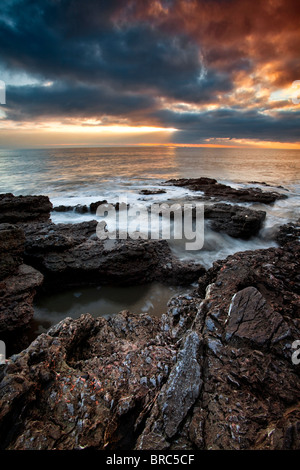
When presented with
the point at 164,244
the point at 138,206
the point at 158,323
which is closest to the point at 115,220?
the point at 138,206

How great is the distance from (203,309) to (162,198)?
13.6 m

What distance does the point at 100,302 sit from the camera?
618 centimetres

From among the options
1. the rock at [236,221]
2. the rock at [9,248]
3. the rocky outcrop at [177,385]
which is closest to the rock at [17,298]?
the rock at [9,248]

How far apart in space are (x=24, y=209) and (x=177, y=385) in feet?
32.6

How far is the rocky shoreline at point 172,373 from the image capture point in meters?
2.12

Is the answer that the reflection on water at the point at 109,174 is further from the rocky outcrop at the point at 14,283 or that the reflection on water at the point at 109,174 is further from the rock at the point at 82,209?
the rocky outcrop at the point at 14,283

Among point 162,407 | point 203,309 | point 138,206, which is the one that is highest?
point 138,206

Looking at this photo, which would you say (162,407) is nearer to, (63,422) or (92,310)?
(63,422)

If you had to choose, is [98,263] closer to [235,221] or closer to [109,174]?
[235,221]

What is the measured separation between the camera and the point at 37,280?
5387 millimetres

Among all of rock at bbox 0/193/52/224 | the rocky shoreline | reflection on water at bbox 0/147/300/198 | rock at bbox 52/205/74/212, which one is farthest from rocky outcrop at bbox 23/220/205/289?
reflection on water at bbox 0/147/300/198

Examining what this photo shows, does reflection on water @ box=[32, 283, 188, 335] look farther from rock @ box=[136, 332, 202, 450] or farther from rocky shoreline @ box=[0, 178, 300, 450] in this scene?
rock @ box=[136, 332, 202, 450]

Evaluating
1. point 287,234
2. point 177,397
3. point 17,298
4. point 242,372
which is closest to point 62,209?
point 17,298

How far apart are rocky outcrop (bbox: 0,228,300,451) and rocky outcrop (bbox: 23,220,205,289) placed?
9.71 feet
